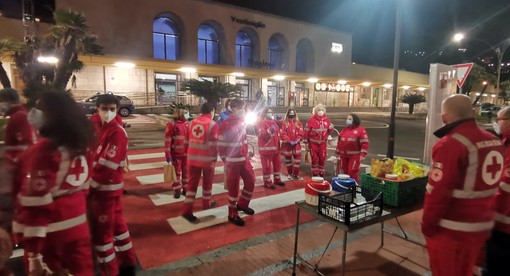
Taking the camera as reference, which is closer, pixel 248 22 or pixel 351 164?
pixel 351 164

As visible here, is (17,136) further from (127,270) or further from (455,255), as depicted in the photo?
(455,255)

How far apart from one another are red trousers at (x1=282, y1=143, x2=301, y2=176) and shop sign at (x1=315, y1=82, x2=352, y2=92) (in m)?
32.4

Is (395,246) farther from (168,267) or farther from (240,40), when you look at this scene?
(240,40)

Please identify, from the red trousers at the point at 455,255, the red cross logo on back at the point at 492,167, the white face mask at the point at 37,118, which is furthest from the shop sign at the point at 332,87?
the white face mask at the point at 37,118

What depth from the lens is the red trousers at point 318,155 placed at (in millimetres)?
7773

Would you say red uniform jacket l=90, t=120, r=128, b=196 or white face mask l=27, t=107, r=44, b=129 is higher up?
white face mask l=27, t=107, r=44, b=129

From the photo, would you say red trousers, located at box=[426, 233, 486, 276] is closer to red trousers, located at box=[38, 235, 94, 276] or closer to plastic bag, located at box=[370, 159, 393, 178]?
plastic bag, located at box=[370, 159, 393, 178]

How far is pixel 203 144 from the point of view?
5059 millimetres

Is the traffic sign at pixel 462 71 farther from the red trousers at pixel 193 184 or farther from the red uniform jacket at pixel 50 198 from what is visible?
the red uniform jacket at pixel 50 198

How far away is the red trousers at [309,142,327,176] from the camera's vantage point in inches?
306

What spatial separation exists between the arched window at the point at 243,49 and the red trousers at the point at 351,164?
30332 mm

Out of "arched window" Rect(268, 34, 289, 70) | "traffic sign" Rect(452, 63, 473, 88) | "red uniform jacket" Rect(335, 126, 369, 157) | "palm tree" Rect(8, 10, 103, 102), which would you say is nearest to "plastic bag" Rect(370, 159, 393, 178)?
"red uniform jacket" Rect(335, 126, 369, 157)

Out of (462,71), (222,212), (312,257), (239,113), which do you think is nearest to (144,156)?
(222,212)

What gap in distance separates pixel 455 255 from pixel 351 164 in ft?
13.2
